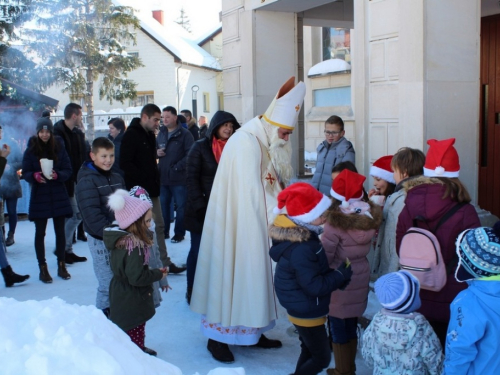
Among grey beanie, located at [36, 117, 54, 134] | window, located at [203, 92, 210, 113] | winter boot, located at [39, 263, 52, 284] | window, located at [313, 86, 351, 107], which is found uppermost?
window, located at [203, 92, 210, 113]

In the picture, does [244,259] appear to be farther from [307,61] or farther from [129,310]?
[307,61]

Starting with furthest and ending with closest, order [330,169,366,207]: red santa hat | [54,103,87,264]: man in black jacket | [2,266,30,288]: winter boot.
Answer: [54,103,87,264]: man in black jacket
[2,266,30,288]: winter boot
[330,169,366,207]: red santa hat

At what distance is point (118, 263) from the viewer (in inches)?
149

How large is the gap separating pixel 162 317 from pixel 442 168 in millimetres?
2851

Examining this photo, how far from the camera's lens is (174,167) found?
7.86m

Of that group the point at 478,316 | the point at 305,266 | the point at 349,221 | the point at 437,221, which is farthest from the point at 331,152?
the point at 478,316

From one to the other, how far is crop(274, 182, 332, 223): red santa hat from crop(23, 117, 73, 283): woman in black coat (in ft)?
12.1

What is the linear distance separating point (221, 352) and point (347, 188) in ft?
5.02

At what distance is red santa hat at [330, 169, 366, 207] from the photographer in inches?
153

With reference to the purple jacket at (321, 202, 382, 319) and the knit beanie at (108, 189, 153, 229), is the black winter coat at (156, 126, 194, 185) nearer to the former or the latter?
the knit beanie at (108, 189, 153, 229)

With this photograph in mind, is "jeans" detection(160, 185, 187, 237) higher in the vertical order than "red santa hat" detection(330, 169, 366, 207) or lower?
lower

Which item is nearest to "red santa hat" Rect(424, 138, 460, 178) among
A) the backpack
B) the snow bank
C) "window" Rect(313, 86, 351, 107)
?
the backpack

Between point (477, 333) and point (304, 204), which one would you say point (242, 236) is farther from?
point (477, 333)

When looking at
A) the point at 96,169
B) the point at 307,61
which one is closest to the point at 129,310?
the point at 96,169
